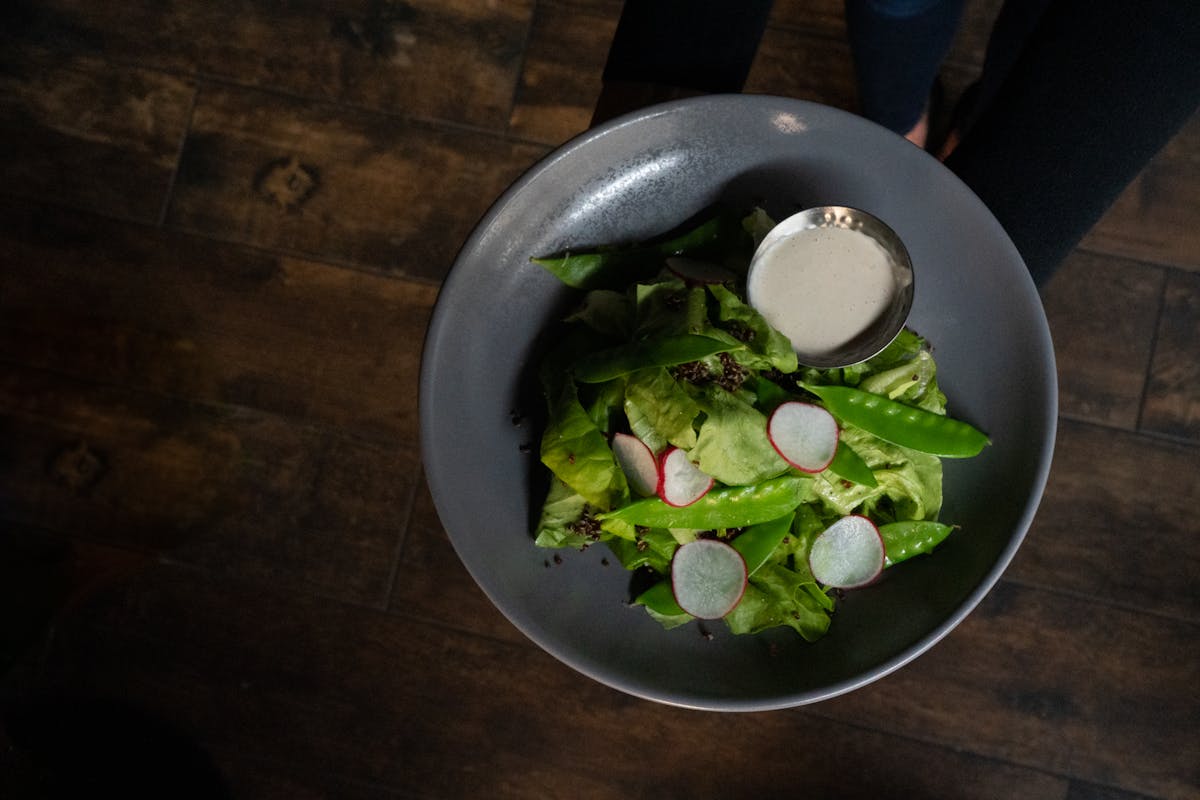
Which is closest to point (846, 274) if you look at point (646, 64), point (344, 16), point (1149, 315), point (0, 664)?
point (646, 64)

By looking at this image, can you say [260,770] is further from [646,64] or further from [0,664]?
[646,64]

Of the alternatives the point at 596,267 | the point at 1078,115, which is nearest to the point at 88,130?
the point at 596,267

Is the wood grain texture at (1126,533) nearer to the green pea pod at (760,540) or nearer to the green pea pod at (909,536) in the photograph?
the green pea pod at (909,536)

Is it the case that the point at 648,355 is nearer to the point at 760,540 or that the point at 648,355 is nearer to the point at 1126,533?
the point at 760,540

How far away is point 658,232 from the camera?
1.29 meters

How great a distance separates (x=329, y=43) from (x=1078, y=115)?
4.82 ft

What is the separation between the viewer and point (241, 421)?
192 centimetres

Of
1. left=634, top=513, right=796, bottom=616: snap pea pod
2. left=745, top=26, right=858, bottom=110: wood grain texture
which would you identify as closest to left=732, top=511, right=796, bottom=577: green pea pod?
left=634, top=513, right=796, bottom=616: snap pea pod

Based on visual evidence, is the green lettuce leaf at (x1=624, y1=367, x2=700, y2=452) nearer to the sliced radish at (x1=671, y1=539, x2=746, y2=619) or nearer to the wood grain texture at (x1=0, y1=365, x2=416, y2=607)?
the sliced radish at (x1=671, y1=539, x2=746, y2=619)

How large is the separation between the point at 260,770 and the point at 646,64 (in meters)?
1.61

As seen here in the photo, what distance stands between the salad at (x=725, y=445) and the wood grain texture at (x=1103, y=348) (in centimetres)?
73

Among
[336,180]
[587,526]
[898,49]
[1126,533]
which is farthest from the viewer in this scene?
[336,180]

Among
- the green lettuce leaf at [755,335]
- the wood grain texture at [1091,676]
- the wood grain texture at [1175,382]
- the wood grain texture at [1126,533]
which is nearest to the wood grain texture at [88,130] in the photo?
the green lettuce leaf at [755,335]

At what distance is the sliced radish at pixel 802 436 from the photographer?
1.17 m
